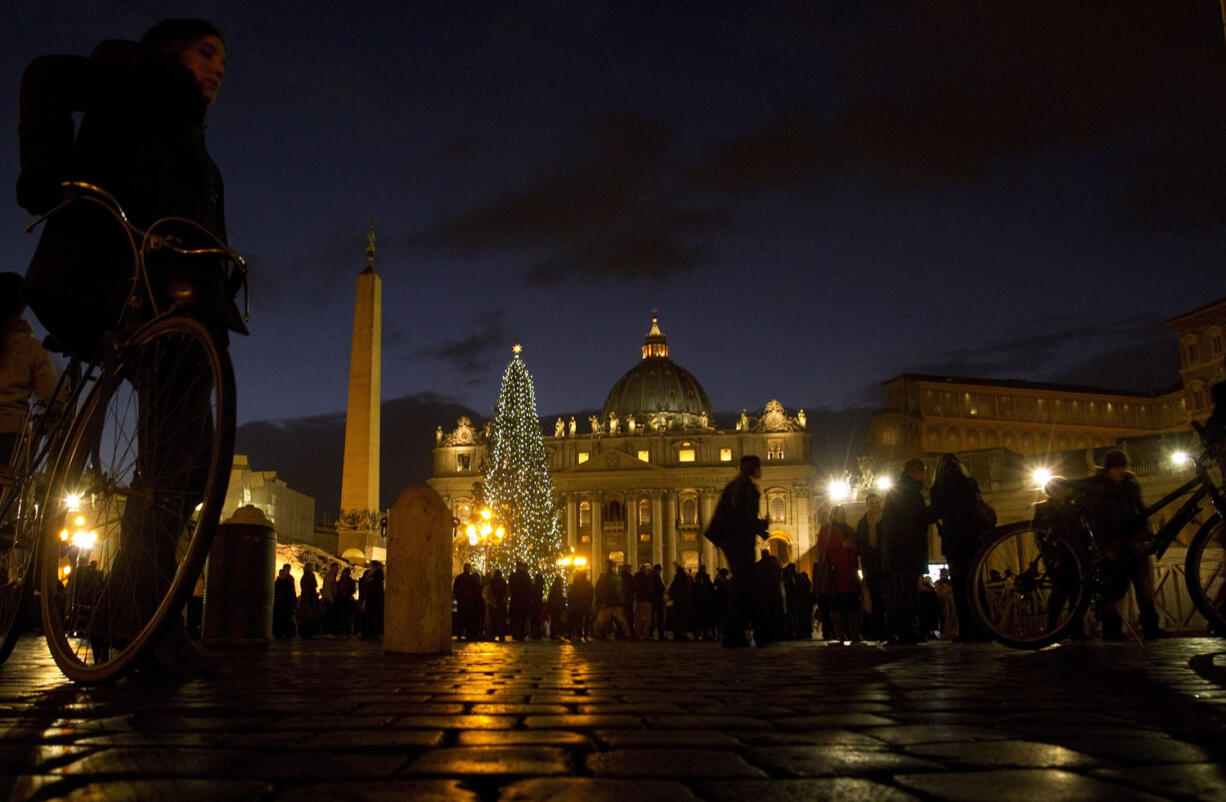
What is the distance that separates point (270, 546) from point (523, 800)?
6546 millimetres

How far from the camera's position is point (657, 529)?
294 feet

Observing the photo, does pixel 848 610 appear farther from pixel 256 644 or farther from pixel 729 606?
pixel 256 644

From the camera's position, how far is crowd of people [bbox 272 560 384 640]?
17.6 m

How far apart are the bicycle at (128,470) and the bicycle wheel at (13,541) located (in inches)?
2.5

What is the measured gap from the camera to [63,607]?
344cm

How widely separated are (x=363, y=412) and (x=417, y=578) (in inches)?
906

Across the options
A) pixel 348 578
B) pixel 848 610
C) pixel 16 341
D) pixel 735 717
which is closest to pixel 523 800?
pixel 735 717

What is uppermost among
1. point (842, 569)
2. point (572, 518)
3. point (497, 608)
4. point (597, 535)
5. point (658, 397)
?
point (658, 397)

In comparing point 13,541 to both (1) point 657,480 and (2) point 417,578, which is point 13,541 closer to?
(2) point 417,578

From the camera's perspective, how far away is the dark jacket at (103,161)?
3461mm

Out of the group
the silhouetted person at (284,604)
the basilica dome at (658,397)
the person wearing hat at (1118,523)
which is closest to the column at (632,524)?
the basilica dome at (658,397)

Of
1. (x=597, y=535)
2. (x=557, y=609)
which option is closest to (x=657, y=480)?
(x=597, y=535)

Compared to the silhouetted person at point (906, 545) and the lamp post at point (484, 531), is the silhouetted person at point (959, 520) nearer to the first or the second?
the silhouetted person at point (906, 545)

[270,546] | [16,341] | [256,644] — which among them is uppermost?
[16,341]
